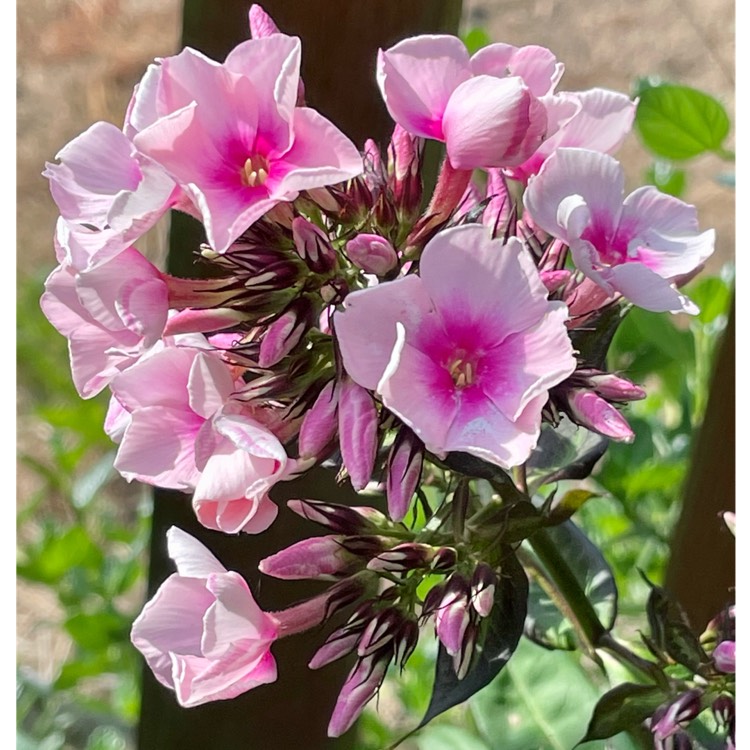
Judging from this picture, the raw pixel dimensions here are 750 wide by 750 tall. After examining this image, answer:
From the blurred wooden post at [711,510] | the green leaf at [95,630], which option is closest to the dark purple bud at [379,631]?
the blurred wooden post at [711,510]

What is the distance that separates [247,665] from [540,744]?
412 mm

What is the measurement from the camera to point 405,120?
19.4 inches

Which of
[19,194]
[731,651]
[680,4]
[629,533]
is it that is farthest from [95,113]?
[731,651]

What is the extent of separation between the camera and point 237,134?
0.46 metres

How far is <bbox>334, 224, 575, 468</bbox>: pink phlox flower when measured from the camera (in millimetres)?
424

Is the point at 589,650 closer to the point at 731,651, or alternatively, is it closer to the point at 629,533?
the point at 731,651

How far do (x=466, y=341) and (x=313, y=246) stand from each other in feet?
0.32

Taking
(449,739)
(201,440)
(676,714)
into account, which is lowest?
(449,739)

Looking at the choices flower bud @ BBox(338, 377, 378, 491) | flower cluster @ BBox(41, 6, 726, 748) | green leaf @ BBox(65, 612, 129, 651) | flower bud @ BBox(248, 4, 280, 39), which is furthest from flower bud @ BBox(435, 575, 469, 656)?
green leaf @ BBox(65, 612, 129, 651)

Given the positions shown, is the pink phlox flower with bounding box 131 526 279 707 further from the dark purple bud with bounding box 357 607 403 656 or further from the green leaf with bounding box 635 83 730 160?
the green leaf with bounding box 635 83 730 160

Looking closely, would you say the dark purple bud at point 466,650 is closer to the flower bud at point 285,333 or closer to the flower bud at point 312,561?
the flower bud at point 312,561

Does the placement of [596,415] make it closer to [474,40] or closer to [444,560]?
[444,560]

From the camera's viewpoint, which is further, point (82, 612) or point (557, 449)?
point (82, 612)

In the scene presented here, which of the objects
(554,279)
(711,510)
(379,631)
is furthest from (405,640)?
(711,510)
